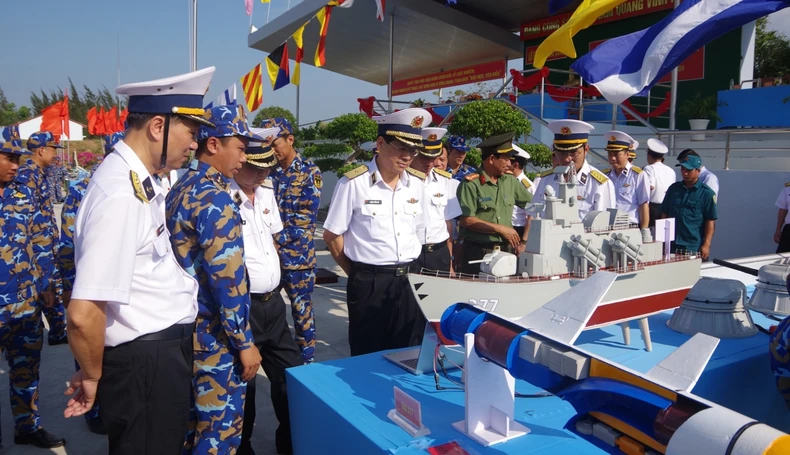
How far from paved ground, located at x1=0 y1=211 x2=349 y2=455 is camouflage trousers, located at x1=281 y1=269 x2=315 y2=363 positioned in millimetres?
442

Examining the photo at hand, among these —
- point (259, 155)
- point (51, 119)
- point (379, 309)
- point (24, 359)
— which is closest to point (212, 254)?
point (259, 155)

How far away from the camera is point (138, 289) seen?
1.63m

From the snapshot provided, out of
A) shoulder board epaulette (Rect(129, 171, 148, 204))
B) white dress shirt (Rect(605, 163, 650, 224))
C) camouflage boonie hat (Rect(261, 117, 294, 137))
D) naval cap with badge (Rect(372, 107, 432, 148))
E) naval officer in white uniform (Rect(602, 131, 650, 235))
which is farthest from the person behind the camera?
white dress shirt (Rect(605, 163, 650, 224))

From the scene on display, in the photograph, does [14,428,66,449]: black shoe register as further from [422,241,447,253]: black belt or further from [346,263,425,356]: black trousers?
[422,241,447,253]: black belt

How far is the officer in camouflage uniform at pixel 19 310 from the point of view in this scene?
9.41 ft

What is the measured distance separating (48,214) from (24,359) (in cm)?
256

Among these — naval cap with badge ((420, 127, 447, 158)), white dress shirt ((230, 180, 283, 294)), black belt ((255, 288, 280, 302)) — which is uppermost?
naval cap with badge ((420, 127, 447, 158))

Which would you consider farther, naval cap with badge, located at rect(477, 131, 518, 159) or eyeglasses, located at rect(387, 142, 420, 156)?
naval cap with badge, located at rect(477, 131, 518, 159)

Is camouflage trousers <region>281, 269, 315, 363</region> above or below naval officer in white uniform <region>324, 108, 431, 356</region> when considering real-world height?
below

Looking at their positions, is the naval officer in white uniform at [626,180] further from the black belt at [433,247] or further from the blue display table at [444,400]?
the blue display table at [444,400]

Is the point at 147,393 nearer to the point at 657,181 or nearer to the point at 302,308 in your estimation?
the point at 302,308

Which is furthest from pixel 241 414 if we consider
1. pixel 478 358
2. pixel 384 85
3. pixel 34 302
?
pixel 384 85

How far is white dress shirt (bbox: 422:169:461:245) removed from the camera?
4.32 metres

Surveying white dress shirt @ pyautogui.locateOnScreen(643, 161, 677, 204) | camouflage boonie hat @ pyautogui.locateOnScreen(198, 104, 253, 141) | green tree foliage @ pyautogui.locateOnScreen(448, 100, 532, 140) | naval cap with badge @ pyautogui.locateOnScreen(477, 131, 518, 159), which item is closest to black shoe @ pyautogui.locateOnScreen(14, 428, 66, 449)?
camouflage boonie hat @ pyautogui.locateOnScreen(198, 104, 253, 141)
